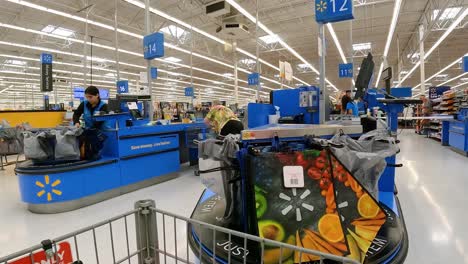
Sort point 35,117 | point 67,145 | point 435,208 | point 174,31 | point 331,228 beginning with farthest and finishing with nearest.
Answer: point 174,31 → point 35,117 → point 67,145 → point 435,208 → point 331,228

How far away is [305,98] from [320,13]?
881mm

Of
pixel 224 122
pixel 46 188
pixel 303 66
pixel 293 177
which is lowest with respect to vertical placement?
pixel 46 188

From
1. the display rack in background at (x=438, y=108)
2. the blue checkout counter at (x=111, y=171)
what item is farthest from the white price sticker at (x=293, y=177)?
the display rack in background at (x=438, y=108)

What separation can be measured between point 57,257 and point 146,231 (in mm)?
283

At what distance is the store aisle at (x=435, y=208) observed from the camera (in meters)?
2.08

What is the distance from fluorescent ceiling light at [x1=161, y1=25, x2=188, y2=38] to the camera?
11.2 meters

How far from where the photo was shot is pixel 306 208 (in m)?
1.20

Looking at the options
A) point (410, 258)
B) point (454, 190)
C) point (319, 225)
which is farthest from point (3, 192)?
point (454, 190)

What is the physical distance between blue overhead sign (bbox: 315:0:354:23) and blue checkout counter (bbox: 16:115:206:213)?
286 centimetres

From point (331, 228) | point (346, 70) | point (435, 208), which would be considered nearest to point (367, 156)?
point (331, 228)

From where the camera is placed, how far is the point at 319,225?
120cm

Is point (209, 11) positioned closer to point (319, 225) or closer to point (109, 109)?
point (109, 109)

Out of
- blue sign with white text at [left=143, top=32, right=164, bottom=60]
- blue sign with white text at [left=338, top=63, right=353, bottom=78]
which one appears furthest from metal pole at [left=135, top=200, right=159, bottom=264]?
blue sign with white text at [left=338, top=63, right=353, bottom=78]

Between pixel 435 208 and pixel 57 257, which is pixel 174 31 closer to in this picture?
pixel 435 208
